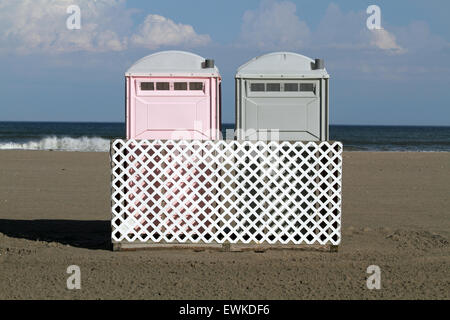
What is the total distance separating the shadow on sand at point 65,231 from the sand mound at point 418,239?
3.99 m

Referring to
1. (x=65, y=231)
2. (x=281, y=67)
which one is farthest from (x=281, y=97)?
(x=65, y=231)

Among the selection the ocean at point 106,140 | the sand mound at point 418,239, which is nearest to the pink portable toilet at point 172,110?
the sand mound at point 418,239

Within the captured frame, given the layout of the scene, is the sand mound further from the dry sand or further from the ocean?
the ocean

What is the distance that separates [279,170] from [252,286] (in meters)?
2.01

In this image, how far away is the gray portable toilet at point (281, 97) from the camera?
763cm

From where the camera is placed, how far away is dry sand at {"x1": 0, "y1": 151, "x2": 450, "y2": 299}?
19.5ft

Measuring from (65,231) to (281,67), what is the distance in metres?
4.12

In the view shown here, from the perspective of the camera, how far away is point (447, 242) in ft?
27.8

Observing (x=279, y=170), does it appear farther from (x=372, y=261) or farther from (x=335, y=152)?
(x=372, y=261)

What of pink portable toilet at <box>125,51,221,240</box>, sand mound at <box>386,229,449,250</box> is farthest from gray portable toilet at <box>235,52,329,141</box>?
sand mound at <box>386,229,449,250</box>

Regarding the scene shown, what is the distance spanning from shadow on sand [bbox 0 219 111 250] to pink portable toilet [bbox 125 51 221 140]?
67.5 inches

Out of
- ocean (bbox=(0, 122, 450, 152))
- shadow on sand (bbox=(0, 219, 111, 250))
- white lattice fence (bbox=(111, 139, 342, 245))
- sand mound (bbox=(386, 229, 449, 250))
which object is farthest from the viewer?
ocean (bbox=(0, 122, 450, 152))

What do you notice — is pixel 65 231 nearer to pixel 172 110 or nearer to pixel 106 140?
pixel 172 110
